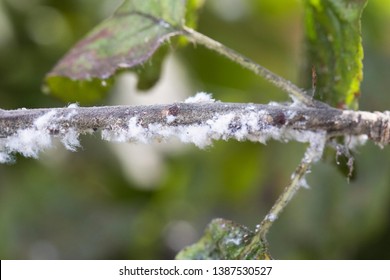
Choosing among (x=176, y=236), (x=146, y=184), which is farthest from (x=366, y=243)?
(x=146, y=184)

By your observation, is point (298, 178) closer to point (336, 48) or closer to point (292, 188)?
point (292, 188)

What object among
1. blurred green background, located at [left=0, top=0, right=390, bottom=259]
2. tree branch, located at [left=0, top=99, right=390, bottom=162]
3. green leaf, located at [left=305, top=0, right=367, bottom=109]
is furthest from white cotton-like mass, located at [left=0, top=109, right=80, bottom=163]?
blurred green background, located at [left=0, top=0, right=390, bottom=259]

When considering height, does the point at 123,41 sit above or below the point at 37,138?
above

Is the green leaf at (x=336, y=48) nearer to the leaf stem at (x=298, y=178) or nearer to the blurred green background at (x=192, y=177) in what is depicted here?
the leaf stem at (x=298, y=178)

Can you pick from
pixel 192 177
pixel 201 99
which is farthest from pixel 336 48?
pixel 192 177

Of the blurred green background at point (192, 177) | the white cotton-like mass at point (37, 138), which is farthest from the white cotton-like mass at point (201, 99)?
the blurred green background at point (192, 177)

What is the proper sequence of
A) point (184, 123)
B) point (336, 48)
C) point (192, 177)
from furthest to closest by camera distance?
point (192, 177)
point (336, 48)
point (184, 123)
